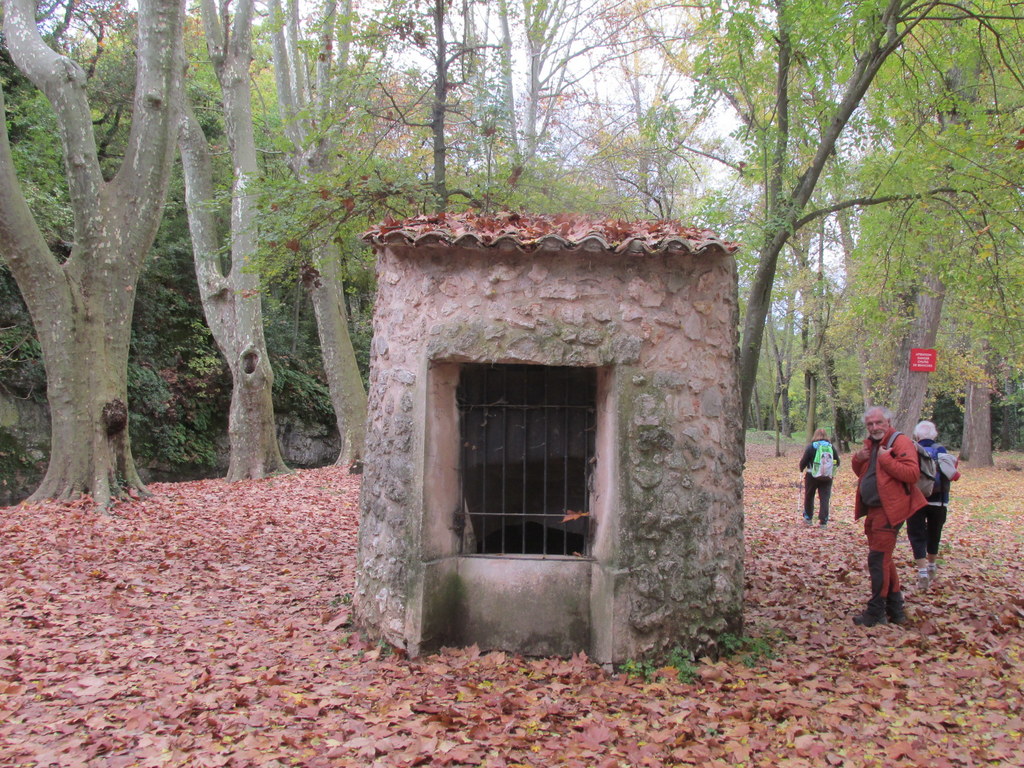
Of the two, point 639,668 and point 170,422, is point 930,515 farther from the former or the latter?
point 170,422

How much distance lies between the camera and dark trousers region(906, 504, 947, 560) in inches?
240

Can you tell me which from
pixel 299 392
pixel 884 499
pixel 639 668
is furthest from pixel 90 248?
pixel 884 499

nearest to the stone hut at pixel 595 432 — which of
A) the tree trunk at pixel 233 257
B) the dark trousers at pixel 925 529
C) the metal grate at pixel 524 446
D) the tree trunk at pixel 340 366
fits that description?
the metal grate at pixel 524 446

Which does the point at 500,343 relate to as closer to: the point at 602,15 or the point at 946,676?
the point at 946,676

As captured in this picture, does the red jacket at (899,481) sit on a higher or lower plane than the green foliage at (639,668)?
higher

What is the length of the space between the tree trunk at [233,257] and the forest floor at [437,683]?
5.37 metres

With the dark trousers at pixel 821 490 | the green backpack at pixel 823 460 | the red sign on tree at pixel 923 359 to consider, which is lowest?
the dark trousers at pixel 821 490

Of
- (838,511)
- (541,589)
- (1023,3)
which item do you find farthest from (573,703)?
(838,511)

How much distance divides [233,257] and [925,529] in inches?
435

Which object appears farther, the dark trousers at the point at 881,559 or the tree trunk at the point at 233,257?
the tree trunk at the point at 233,257

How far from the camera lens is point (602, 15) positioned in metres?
17.1

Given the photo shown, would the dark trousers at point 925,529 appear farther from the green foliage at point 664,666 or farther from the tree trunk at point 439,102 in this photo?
the tree trunk at point 439,102

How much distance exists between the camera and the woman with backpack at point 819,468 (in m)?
9.67

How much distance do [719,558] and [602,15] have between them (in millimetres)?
15857
